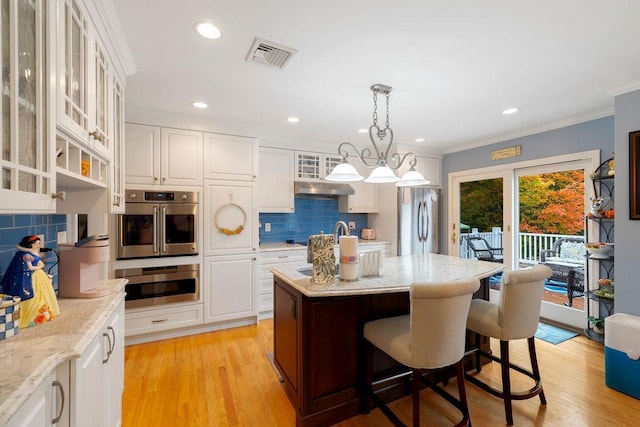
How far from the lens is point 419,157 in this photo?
186 inches

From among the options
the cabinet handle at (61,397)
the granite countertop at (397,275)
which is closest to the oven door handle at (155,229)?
the granite countertop at (397,275)

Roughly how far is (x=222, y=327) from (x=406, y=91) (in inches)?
129

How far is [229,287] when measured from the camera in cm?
348

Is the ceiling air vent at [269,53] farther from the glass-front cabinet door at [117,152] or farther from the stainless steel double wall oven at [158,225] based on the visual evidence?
the stainless steel double wall oven at [158,225]

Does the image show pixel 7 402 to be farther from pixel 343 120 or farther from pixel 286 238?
pixel 286 238

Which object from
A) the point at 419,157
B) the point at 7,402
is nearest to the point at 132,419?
the point at 7,402

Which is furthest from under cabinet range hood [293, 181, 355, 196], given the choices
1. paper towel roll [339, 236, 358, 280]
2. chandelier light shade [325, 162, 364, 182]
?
paper towel roll [339, 236, 358, 280]

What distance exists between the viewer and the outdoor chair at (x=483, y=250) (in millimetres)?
4340

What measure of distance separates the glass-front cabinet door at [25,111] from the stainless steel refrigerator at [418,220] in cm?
405

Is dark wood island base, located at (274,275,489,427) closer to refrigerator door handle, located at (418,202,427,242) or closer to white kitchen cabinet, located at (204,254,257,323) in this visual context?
white kitchen cabinet, located at (204,254,257,323)

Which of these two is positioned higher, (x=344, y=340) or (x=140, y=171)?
(x=140, y=171)

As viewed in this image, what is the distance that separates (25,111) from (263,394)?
2.21m

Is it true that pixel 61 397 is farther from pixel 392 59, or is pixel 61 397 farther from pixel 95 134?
pixel 392 59

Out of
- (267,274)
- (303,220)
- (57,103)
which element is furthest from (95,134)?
(303,220)
